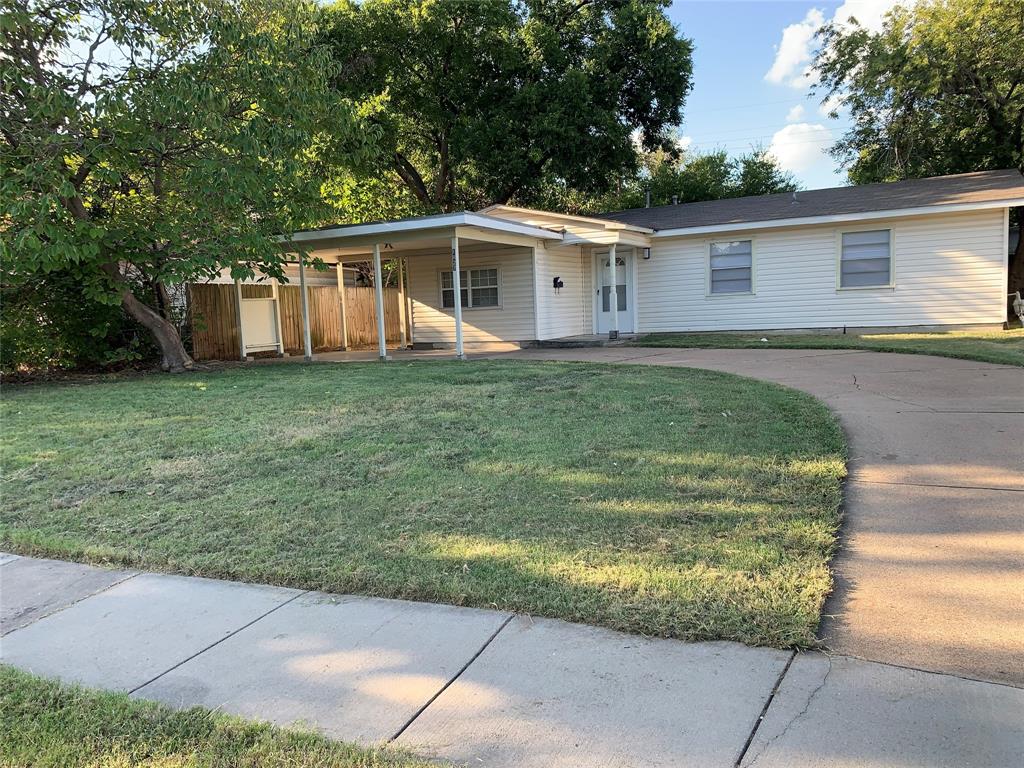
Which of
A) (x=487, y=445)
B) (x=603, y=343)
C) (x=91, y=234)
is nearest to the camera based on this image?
(x=487, y=445)

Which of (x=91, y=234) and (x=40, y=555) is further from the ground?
(x=91, y=234)

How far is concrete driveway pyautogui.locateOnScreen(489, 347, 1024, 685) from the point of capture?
2662 mm

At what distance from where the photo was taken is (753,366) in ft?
34.7

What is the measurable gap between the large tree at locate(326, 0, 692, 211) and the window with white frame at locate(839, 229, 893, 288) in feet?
28.8

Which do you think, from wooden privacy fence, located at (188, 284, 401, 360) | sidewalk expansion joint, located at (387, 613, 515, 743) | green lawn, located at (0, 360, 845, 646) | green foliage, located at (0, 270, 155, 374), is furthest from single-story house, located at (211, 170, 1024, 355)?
sidewalk expansion joint, located at (387, 613, 515, 743)

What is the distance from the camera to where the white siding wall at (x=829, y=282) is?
49.1 feet

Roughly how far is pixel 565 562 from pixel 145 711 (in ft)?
6.30

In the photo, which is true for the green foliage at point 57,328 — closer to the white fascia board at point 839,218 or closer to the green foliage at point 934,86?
the white fascia board at point 839,218

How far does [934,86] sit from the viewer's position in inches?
693

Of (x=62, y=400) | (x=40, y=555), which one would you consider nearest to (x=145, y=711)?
(x=40, y=555)

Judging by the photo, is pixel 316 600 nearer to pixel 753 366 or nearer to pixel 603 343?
pixel 753 366

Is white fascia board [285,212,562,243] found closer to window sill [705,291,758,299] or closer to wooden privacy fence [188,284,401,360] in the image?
wooden privacy fence [188,284,401,360]

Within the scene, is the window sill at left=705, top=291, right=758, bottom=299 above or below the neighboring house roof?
below

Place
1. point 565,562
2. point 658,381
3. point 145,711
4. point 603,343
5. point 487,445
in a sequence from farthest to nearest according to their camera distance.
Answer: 1. point 603,343
2. point 658,381
3. point 487,445
4. point 565,562
5. point 145,711
